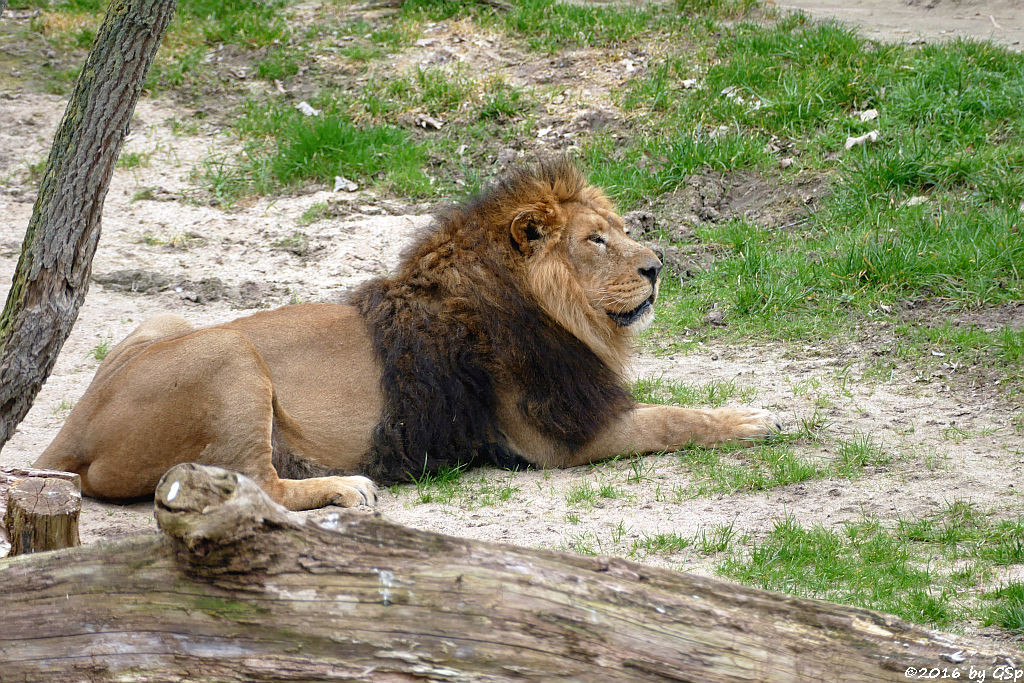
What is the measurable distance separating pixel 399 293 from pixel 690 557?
6.16ft

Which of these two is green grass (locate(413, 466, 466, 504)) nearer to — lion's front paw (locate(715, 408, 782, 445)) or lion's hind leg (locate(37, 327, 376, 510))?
lion's hind leg (locate(37, 327, 376, 510))

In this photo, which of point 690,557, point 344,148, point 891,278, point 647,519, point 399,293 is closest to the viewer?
point 690,557

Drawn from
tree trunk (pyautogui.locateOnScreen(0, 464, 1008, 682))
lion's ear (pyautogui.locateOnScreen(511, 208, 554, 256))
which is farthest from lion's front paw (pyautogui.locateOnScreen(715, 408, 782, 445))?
tree trunk (pyautogui.locateOnScreen(0, 464, 1008, 682))

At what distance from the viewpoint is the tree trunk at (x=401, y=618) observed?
221 cm

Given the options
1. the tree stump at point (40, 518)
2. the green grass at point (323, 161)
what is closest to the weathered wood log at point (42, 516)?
the tree stump at point (40, 518)

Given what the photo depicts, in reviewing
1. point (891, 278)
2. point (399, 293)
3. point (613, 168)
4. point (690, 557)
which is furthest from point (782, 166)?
point (690, 557)

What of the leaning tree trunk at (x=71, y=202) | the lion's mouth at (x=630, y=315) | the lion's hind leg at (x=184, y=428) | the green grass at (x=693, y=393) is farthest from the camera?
the green grass at (x=693, y=393)

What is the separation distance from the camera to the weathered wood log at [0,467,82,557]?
3.19 meters

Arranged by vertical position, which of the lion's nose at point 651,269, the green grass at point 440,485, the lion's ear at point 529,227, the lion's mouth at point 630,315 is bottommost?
the green grass at point 440,485

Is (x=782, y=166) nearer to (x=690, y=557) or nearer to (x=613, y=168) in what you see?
(x=613, y=168)

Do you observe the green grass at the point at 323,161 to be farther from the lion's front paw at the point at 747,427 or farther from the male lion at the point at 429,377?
the lion's front paw at the point at 747,427

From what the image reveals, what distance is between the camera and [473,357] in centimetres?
482

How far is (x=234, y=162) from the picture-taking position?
9344mm

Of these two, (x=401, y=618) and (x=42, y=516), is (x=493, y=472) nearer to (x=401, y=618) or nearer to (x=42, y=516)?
(x=42, y=516)
